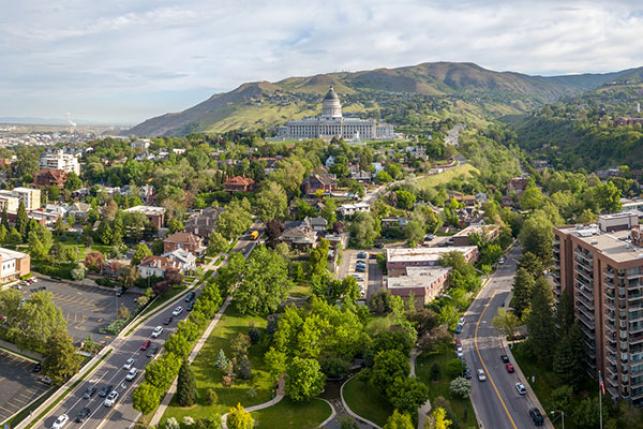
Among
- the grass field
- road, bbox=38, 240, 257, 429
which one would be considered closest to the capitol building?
the grass field

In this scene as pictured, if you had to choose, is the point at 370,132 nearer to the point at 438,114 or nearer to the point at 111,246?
the point at 438,114

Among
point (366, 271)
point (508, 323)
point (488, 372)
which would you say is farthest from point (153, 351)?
point (508, 323)

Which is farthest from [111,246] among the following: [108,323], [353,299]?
[353,299]

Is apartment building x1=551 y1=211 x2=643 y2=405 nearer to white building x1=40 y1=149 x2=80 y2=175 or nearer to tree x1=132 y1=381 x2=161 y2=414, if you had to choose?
tree x1=132 y1=381 x2=161 y2=414

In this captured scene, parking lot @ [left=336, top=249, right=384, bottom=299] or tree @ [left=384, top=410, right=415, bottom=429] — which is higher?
parking lot @ [left=336, top=249, right=384, bottom=299]

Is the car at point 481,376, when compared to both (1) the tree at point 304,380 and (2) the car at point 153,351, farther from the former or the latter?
(2) the car at point 153,351

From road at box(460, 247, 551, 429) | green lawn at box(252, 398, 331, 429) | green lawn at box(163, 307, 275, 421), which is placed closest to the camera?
road at box(460, 247, 551, 429)

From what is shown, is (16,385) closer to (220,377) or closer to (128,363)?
(128,363)
